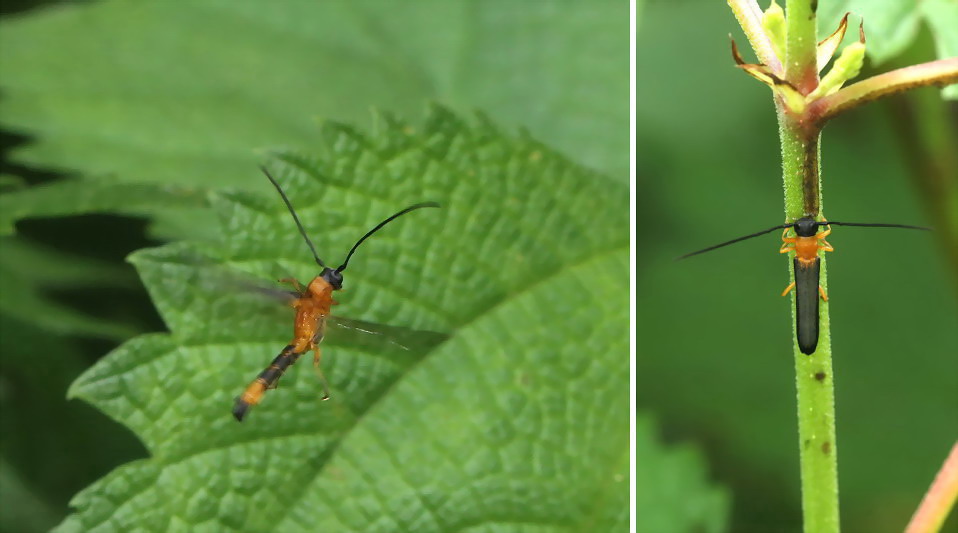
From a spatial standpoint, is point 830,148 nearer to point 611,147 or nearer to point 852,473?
point 611,147

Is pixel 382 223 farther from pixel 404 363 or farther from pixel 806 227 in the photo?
pixel 806 227

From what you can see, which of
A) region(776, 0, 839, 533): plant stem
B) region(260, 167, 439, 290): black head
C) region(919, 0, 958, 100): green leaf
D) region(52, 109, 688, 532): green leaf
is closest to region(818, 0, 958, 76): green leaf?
region(919, 0, 958, 100): green leaf

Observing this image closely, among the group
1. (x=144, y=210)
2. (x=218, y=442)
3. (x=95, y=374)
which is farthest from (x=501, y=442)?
(x=144, y=210)

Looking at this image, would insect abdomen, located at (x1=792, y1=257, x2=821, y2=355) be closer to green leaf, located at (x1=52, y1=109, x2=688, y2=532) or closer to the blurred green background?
green leaf, located at (x1=52, y1=109, x2=688, y2=532)

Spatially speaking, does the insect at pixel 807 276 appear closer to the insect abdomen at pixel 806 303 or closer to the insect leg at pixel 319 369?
the insect abdomen at pixel 806 303

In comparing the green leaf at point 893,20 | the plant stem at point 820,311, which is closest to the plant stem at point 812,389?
the plant stem at point 820,311

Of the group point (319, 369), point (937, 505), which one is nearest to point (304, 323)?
point (319, 369)
